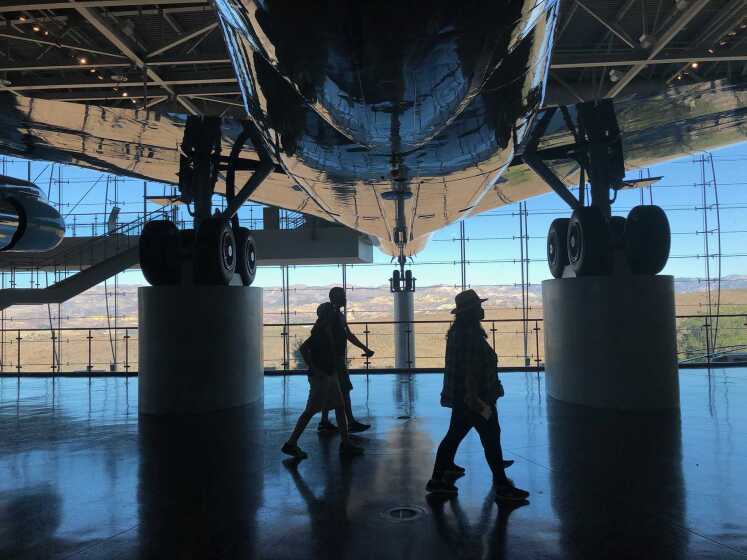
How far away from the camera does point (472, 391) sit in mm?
3414

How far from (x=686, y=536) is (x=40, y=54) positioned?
45.5 feet

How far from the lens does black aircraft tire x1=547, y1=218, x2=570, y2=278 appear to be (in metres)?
8.22

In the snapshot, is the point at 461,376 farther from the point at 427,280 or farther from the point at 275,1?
the point at 427,280

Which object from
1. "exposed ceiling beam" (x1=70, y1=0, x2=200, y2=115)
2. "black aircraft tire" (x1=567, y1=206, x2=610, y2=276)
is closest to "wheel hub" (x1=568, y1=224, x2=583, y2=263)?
"black aircraft tire" (x1=567, y1=206, x2=610, y2=276)

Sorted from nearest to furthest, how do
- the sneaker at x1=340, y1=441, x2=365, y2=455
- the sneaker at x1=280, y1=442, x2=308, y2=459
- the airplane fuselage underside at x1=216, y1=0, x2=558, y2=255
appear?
1. the airplane fuselage underside at x1=216, y1=0, x2=558, y2=255
2. the sneaker at x1=280, y1=442, x2=308, y2=459
3. the sneaker at x1=340, y1=441, x2=365, y2=455

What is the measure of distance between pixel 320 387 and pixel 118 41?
27.8 feet

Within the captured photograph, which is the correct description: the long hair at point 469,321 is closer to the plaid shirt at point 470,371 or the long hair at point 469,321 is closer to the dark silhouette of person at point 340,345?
the plaid shirt at point 470,371

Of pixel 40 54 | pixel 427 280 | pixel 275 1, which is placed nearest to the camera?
pixel 275 1

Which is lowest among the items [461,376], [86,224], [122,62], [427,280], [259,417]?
[259,417]

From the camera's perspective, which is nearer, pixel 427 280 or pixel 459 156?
pixel 459 156

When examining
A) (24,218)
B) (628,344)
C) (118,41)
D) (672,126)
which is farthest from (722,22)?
(24,218)

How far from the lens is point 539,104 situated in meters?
3.59

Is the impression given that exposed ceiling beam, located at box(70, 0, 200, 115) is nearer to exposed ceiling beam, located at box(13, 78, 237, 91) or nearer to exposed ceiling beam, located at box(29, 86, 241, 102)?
exposed ceiling beam, located at box(13, 78, 237, 91)

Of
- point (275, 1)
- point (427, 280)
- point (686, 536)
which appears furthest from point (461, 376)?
point (427, 280)
